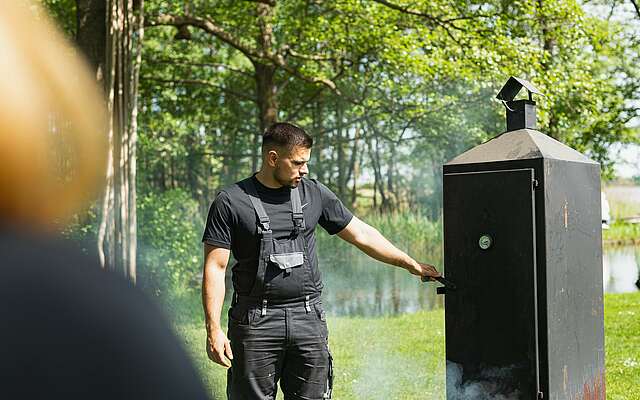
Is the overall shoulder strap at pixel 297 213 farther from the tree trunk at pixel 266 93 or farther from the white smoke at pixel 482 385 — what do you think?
the tree trunk at pixel 266 93

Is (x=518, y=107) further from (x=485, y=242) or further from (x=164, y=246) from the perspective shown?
(x=164, y=246)

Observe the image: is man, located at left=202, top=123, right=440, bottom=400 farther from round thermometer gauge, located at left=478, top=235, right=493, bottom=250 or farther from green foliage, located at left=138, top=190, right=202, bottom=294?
green foliage, located at left=138, top=190, right=202, bottom=294

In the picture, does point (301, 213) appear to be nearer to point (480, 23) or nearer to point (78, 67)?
point (78, 67)

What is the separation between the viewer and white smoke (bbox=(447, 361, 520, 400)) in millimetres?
2531

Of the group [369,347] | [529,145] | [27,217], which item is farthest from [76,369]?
[529,145]

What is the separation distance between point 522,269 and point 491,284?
13cm

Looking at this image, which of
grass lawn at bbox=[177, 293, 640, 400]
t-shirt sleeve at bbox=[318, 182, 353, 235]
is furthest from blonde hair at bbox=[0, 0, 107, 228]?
t-shirt sleeve at bbox=[318, 182, 353, 235]

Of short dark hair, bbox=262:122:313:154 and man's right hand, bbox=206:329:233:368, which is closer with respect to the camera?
man's right hand, bbox=206:329:233:368

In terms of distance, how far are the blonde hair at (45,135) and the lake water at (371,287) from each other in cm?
397

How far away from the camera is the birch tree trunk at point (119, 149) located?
641 cm

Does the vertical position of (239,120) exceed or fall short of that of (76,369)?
it exceeds it

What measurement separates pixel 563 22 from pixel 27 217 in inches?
246

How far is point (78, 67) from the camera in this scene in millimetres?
6684

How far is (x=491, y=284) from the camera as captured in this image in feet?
8.41
